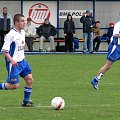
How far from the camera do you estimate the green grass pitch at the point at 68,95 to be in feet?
35.8

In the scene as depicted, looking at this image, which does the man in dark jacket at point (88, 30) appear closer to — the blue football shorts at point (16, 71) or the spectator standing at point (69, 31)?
the spectator standing at point (69, 31)

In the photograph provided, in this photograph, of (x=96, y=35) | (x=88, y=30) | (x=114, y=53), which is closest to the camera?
(x=114, y=53)

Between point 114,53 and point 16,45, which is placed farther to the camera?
point 114,53

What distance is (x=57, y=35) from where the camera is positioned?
34.8 meters

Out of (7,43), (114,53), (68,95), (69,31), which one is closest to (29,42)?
(69,31)

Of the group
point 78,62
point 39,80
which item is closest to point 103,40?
point 78,62

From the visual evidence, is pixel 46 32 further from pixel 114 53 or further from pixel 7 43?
pixel 7 43

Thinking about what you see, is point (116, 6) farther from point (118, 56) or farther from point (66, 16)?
point (118, 56)

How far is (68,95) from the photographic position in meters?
14.1

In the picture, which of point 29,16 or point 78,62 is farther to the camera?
point 29,16

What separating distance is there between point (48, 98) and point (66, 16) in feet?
71.6

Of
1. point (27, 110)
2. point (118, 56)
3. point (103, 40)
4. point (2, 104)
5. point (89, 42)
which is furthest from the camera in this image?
point (103, 40)

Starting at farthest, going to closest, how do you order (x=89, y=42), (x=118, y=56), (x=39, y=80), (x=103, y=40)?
(x=103, y=40), (x=89, y=42), (x=39, y=80), (x=118, y=56)

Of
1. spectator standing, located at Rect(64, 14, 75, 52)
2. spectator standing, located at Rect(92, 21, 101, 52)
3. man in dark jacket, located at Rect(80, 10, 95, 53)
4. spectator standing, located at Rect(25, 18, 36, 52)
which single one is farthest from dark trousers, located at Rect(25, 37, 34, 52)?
spectator standing, located at Rect(92, 21, 101, 52)
